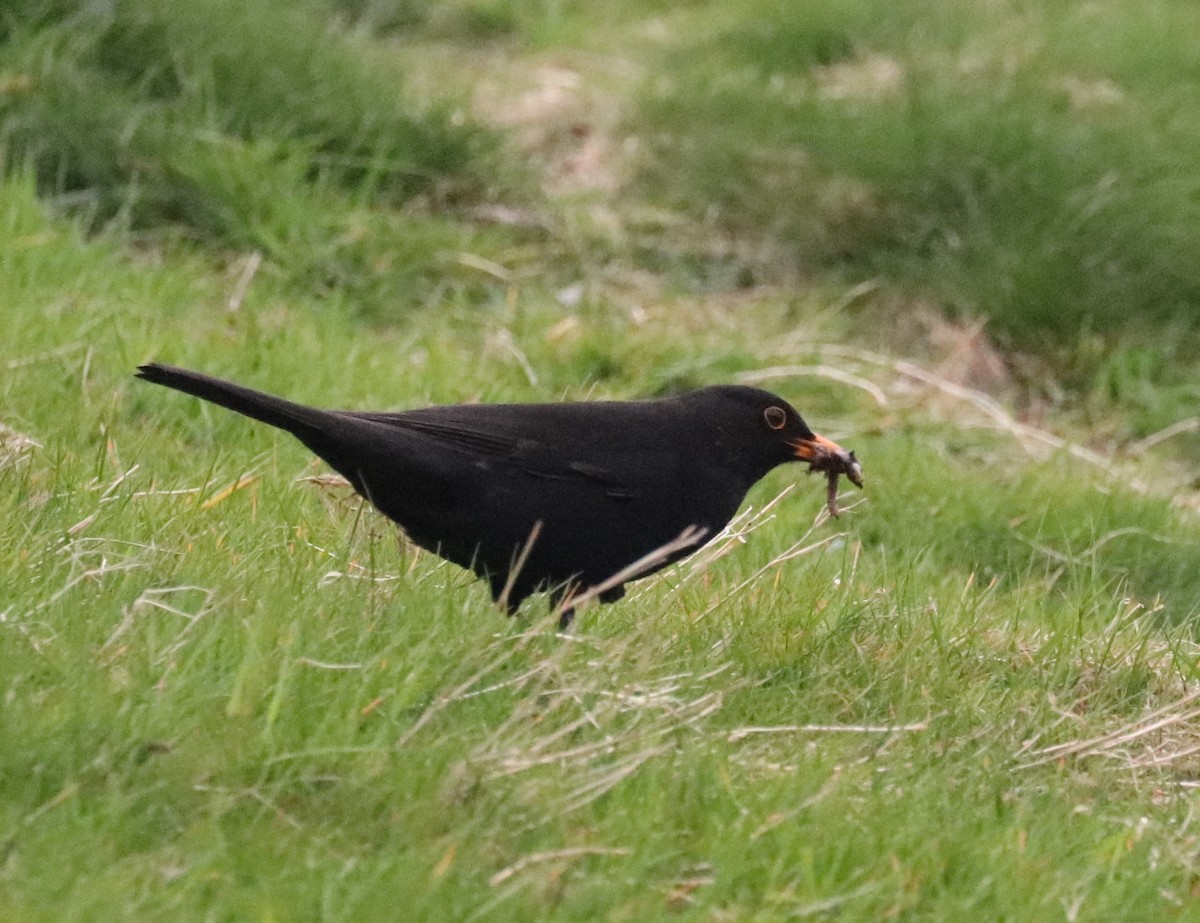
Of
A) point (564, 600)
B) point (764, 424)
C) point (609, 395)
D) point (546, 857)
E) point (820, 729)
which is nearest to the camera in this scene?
point (546, 857)

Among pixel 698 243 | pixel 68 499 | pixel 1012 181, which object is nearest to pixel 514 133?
pixel 698 243

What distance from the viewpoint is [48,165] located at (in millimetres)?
7195

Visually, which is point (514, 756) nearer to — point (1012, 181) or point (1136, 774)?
point (1136, 774)

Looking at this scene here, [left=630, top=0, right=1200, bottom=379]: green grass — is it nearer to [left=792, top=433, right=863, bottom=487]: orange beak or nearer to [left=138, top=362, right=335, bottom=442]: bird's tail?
[left=792, top=433, right=863, bottom=487]: orange beak

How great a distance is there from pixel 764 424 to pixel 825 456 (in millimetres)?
215

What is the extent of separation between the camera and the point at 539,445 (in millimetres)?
3965

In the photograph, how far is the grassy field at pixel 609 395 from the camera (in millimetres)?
2859

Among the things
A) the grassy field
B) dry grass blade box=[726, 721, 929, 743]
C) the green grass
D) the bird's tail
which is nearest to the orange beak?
the grassy field

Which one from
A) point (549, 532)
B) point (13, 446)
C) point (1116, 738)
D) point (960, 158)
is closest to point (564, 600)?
point (549, 532)

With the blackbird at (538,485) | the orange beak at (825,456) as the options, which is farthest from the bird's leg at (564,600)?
the orange beak at (825,456)

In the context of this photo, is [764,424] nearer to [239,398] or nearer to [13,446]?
[239,398]

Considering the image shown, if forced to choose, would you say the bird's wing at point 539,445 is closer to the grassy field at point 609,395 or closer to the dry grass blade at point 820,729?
the grassy field at point 609,395

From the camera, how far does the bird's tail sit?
344cm

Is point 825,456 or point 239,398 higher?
point 239,398
